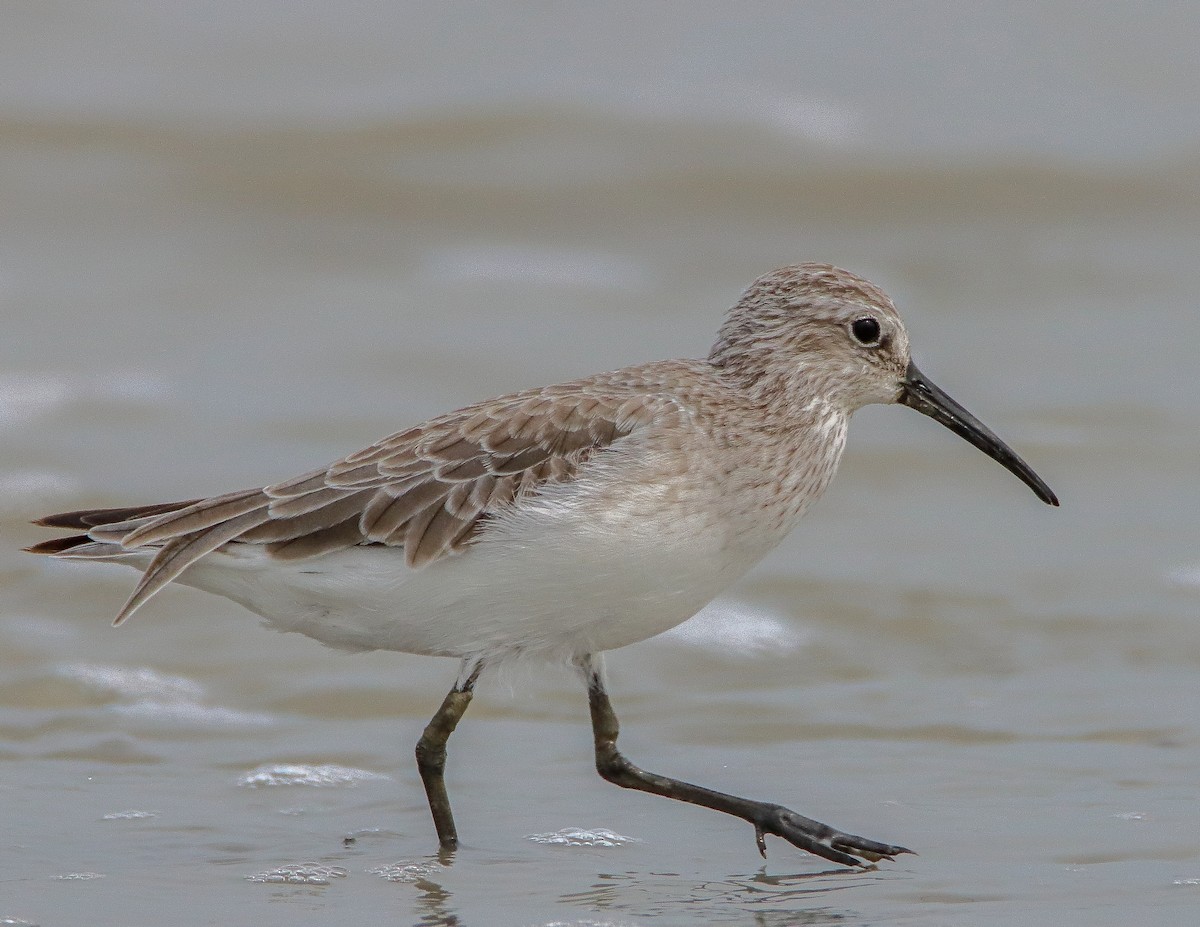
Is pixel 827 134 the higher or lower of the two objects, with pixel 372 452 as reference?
higher

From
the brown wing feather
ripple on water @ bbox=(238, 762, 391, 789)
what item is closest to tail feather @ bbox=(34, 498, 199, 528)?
the brown wing feather

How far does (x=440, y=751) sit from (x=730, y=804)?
3.04ft

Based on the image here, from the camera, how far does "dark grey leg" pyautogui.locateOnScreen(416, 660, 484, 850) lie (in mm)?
5789

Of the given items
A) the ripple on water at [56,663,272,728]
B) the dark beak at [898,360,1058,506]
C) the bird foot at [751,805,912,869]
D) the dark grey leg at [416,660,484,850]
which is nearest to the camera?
the bird foot at [751,805,912,869]

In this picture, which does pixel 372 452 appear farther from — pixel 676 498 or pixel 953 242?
pixel 953 242

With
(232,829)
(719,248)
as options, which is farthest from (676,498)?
(719,248)

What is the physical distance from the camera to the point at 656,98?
13.1 metres

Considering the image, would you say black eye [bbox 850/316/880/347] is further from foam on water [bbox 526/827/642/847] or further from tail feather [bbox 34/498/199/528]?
tail feather [bbox 34/498/199/528]

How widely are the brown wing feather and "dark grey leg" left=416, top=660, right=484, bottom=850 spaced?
0.53 meters

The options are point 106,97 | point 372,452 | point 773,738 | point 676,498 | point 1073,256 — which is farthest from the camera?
point 106,97

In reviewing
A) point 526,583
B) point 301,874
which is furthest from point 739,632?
point 301,874

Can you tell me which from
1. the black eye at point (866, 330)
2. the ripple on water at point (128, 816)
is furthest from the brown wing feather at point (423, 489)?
the ripple on water at point (128, 816)

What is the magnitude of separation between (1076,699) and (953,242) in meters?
5.24

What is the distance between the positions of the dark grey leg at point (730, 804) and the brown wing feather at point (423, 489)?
0.69 m
